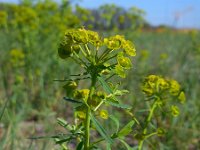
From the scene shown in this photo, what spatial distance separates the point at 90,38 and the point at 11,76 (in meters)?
3.38

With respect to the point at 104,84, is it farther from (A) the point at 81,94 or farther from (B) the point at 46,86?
(B) the point at 46,86

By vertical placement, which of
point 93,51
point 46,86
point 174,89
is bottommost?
point 46,86

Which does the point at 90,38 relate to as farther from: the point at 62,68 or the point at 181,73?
the point at 181,73

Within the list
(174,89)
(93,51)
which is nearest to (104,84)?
(93,51)

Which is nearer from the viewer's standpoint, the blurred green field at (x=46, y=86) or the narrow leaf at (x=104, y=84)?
the narrow leaf at (x=104, y=84)

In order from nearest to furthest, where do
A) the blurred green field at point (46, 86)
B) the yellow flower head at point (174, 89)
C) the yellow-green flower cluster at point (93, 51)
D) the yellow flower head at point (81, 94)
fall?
the yellow-green flower cluster at point (93, 51) < the yellow flower head at point (81, 94) < the yellow flower head at point (174, 89) < the blurred green field at point (46, 86)

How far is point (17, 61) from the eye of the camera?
405 cm

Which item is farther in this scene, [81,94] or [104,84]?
[81,94]

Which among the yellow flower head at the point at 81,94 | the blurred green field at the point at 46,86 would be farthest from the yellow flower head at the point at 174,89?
the blurred green field at the point at 46,86

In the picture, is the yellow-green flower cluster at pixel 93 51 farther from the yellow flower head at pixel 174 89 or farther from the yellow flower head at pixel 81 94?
the yellow flower head at pixel 174 89

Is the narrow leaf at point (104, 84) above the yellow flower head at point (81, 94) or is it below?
above

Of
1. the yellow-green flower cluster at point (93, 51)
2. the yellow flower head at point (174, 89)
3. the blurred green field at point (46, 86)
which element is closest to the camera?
the yellow-green flower cluster at point (93, 51)

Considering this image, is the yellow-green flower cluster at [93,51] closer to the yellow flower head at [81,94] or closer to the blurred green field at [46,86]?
the yellow flower head at [81,94]

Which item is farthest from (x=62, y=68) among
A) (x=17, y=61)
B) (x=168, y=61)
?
(x=168, y=61)
